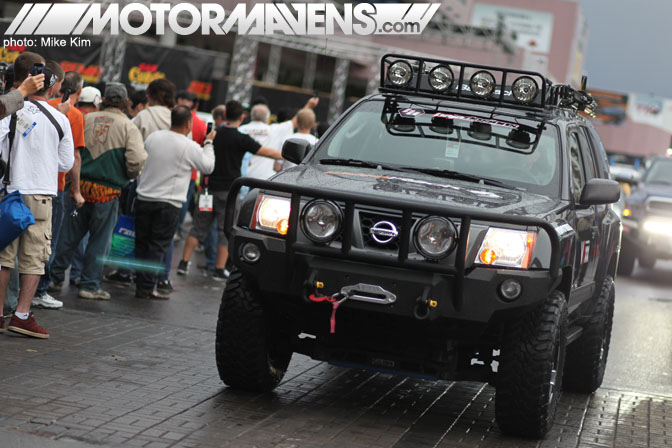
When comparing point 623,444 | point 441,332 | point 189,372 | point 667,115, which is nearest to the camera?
point 441,332

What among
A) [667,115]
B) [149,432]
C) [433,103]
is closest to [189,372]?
[149,432]

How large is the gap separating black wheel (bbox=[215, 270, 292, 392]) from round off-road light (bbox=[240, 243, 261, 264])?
0.28m

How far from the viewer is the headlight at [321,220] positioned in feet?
19.8

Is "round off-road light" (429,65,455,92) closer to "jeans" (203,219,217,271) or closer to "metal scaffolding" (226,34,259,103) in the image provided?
"jeans" (203,219,217,271)

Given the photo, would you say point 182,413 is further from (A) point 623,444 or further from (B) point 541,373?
(A) point 623,444

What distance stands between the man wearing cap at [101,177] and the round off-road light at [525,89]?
3681 millimetres

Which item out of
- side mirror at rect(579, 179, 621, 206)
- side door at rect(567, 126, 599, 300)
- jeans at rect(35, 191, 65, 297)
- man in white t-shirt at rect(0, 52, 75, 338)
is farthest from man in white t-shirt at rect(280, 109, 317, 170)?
side mirror at rect(579, 179, 621, 206)

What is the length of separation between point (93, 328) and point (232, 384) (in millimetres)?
2161

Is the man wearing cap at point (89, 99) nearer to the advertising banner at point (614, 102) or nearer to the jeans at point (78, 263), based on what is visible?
the jeans at point (78, 263)

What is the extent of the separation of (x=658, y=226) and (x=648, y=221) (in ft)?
0.62

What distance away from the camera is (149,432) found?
566 centimetres

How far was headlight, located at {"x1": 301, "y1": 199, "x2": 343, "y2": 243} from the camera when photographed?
19.8 ft

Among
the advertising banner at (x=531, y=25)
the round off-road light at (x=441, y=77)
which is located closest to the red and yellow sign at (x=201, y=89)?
the round off-road light at (x=441, y=77)

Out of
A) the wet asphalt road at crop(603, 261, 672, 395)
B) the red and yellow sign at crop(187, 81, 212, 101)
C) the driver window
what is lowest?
the wet asphalt road at crop(603, 261, 672, 395)
